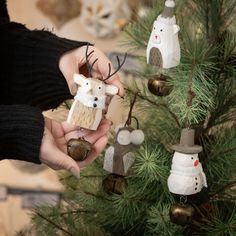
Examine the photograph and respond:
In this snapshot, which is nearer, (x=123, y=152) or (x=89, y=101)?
(x=89, y=101)

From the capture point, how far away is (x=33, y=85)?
922 millimetres

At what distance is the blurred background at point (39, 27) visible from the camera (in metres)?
1.73

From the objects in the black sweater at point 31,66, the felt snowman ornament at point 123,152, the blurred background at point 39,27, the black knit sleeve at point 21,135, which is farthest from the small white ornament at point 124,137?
the blurred background at point 39,27

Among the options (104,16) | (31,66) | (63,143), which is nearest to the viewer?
(63,143)

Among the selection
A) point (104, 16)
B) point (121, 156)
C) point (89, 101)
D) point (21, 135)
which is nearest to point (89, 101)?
point (89, 101)

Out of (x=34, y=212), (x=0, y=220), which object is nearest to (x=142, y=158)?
(x=34, y=212)

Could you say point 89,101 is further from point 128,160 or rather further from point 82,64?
point 128,160

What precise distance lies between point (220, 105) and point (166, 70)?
0.12m

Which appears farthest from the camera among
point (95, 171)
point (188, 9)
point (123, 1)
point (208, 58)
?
point (123, 1)

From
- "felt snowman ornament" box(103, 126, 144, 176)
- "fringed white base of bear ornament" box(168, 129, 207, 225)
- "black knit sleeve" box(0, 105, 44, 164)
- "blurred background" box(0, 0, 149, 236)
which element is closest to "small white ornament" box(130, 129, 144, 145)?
"felt snowman ornament" box(103, 126, 144, 176)

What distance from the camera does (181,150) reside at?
862mm

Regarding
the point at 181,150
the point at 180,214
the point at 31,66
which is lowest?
the point at 180,214

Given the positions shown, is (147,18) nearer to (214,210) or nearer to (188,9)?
(188,9)

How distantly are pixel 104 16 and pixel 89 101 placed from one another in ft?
3.14
